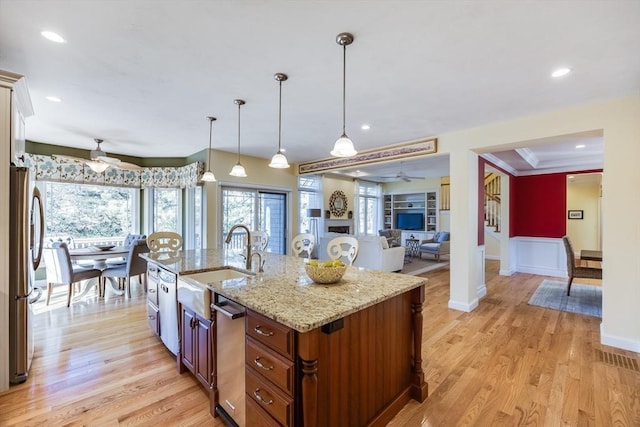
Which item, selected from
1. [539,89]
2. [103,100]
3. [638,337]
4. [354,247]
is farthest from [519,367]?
[103,100]

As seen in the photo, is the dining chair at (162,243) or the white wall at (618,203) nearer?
the white wall at (618,203)

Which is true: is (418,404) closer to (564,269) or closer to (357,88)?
(357,88)

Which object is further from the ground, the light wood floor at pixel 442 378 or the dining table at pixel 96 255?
the dining table at pixel 96 255

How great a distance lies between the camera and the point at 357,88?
2791 mm

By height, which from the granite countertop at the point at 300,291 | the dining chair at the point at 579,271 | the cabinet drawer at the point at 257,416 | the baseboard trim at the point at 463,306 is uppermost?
the granite countertop at the point at 300,291

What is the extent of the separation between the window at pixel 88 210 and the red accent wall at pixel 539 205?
27.9 feet

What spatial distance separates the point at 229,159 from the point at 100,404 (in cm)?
439

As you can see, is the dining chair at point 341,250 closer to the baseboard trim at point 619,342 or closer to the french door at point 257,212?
the baseboard trim at point 619,342

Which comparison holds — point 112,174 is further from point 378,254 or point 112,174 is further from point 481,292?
point 481,292

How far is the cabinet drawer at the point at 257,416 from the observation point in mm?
1474

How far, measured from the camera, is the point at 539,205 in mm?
6605

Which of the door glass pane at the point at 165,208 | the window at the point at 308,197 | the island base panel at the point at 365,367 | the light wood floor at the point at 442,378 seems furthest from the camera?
the window at the point at 308,197

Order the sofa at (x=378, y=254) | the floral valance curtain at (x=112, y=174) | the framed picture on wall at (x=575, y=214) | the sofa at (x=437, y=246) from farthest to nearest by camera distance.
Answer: the framed picture on wall at (x=575, y=214)
the sofa at (x=437, y=246)
the sofa at (x=378, y=254)
the floral valance curtain at (x=112, y=174)

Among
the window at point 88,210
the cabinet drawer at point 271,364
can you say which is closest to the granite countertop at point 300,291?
the cabinet drawer at point 271,364
